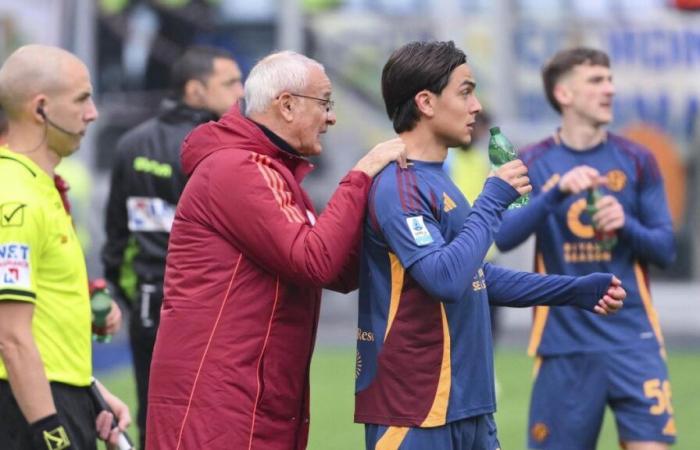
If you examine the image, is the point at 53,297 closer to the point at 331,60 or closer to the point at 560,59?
the point at 560,59

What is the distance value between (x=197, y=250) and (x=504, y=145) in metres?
1.09

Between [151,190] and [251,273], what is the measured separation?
2892 millimetres

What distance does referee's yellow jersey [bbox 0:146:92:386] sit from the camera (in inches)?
199

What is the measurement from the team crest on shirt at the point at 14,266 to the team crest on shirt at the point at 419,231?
1.25 meters

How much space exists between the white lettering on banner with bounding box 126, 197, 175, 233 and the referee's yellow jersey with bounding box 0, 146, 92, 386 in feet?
7.87

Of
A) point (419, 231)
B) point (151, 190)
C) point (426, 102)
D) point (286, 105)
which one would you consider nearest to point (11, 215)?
point (286, 105)

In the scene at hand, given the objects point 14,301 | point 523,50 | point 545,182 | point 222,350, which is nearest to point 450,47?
point 222,350

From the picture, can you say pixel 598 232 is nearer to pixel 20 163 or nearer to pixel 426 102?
pixel 426 102

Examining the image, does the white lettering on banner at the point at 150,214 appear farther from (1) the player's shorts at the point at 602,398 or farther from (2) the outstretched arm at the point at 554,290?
(2) the outstretched arm at the point at 554,290

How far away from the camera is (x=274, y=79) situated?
5309 mm

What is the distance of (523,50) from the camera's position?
62.3 ft

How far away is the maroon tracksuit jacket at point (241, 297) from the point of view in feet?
16.6

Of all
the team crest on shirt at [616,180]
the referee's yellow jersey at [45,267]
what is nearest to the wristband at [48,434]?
the referee's yellow jersey at [45,267]

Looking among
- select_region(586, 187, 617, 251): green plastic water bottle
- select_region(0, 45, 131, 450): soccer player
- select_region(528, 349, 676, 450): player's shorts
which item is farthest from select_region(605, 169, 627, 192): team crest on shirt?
select_region(0, 45, 131, 450): soccer player
